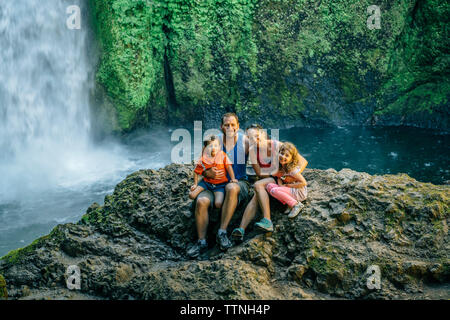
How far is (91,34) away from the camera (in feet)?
30.7

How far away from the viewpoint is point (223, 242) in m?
3.46

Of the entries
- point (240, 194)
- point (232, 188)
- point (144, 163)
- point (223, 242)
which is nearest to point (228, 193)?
point (232, 188)

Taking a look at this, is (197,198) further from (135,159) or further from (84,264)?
(135,159)

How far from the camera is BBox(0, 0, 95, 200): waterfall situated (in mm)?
8578

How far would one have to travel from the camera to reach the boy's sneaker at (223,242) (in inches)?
136

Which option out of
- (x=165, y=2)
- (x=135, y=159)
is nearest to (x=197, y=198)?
(x=135, y=159)

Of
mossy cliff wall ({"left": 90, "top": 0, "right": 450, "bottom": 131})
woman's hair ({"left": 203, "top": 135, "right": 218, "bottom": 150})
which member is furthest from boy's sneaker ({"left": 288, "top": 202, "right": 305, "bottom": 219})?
mossy cliff wall ({"left": 90, "top": 0, "right": 450, "bottom": 131})

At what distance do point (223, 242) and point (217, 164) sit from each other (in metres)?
0.73

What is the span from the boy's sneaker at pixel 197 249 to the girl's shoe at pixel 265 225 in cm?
56

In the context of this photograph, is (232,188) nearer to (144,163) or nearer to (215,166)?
(215,166)

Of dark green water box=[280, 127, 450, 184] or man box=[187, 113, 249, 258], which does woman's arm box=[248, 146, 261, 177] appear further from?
dark green water box=[280, 127, 450, 184]

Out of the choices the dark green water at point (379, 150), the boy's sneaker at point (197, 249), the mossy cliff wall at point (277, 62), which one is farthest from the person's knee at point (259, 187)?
the mossy cliff wall at point (277, 62)

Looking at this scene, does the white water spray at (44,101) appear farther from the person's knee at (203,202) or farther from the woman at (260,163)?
the woman at (260,163)

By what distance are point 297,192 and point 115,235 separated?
1848 millimetres
